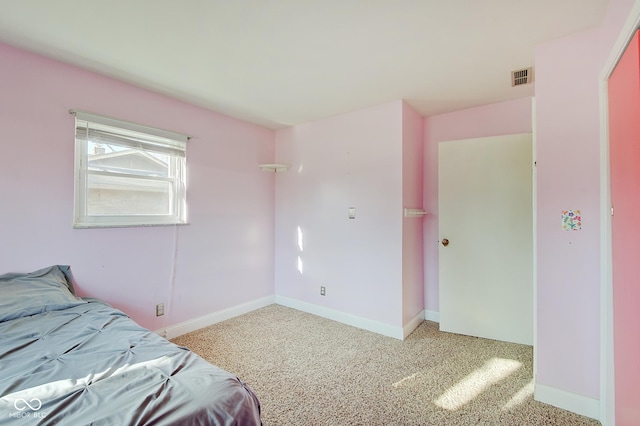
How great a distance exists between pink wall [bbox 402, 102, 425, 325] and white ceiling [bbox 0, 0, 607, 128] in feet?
1.41

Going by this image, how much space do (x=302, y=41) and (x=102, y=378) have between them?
195cm

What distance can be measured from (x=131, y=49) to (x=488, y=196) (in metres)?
3.09

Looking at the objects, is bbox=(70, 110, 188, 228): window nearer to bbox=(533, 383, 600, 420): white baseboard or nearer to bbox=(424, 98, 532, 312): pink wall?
bbox=(424, 98, 532, 312): pink wall

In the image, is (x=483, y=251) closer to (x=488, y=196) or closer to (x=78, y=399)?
(x=488, y=196)

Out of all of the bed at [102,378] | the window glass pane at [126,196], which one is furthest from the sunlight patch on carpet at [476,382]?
the window glass pane at [126,196]

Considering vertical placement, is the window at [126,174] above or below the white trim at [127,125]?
below

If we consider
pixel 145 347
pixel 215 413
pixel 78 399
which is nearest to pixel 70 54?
pixel 145 347

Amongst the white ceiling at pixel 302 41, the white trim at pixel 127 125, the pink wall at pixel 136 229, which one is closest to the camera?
the white ceiling at pixel 302 41

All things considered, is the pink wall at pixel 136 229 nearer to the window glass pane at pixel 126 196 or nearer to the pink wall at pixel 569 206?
the window glass pane at pixel 126 196

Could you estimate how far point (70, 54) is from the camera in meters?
1.94

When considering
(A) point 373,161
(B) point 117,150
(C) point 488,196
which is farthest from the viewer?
(A) point 373,161

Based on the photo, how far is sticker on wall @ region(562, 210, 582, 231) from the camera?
65.9 inches

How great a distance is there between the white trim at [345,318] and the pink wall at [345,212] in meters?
0.05

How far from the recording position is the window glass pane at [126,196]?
2.29m
